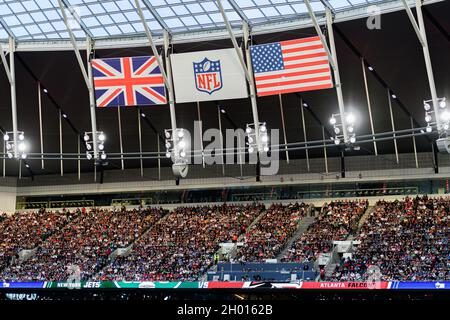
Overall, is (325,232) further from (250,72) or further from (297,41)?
(297,41)

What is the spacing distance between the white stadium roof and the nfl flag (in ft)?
5.12

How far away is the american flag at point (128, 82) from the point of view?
43.8 metres

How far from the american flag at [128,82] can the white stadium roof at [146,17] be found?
234 centimetres

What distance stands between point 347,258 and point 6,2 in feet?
93.0

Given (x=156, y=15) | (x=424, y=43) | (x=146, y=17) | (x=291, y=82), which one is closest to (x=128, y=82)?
(x=146, y=17)

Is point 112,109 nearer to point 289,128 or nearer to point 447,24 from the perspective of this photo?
point 289,128

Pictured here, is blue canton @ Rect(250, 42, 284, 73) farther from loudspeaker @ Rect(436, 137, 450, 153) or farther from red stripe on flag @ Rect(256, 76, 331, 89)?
loudspeaker @ Rect(436, 137, 450, 153)

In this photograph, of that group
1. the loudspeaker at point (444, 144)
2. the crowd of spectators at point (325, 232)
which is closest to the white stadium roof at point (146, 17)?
the loudspeaker at point (444, 144)

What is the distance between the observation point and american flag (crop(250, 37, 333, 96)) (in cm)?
4025

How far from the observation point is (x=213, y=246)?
158 ft

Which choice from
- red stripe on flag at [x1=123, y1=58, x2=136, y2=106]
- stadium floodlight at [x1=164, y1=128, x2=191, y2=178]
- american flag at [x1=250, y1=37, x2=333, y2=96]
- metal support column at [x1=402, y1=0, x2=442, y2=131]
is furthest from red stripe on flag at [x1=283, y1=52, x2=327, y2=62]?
red stripe on flag at [x1=123, y1=58, x2=136, y2=106]

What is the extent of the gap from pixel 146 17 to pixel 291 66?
35.1 ft
